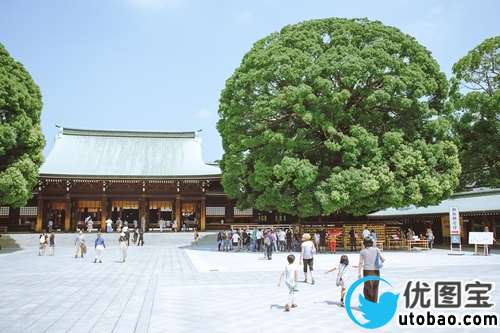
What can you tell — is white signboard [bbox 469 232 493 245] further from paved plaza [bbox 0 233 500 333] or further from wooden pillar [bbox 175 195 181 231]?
wooden pillar [bbox 175 195 181 231]

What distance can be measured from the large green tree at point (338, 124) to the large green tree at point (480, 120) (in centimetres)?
380

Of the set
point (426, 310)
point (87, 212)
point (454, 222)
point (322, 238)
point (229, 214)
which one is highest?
point (87, 212)

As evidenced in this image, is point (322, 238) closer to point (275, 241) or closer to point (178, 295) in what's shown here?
point (275, 241)

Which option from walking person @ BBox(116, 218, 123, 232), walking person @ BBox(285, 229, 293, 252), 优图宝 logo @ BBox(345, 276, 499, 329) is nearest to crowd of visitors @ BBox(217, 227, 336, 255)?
walking person @ BBox(285, 229, 293, 252)

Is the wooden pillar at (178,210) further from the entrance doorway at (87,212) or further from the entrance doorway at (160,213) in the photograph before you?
the entrance doorway at (87,212)

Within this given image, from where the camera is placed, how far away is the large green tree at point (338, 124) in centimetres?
2262

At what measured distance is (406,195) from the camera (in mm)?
23000

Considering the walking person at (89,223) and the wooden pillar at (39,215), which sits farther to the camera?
the walking person at (89,223)

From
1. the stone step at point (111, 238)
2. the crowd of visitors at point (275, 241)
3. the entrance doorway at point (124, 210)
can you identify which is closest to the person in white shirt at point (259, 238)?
the crowd of visitors at point (275, 241)

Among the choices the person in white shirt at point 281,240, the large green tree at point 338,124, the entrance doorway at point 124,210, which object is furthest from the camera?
the entrance doorway at point 124,210

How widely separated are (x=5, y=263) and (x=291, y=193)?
14804 mm

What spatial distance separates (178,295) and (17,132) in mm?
18634

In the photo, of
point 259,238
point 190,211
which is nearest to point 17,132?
point 259,238

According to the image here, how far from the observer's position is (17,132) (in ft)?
78.3
